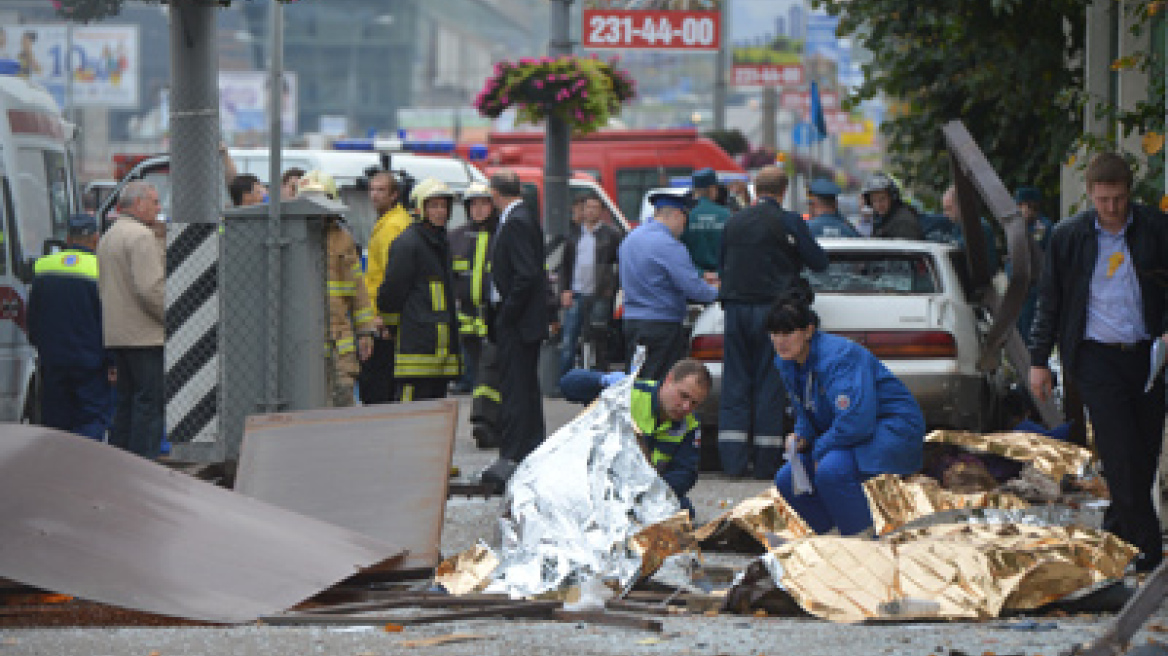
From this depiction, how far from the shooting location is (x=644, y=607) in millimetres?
7551

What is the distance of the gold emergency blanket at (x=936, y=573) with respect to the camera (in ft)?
24.1

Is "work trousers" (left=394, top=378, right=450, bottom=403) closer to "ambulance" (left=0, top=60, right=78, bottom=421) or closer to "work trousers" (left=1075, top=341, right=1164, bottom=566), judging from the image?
"ambulance" (left=0, top=60, right=78, bottom=421)

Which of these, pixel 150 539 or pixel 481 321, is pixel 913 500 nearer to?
pixel 150 539

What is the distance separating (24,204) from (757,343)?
6.65m

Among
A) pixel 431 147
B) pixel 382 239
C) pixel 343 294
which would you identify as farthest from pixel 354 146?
pixel 343 294

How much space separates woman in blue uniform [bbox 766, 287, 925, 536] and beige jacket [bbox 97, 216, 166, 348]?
4757 millimetres

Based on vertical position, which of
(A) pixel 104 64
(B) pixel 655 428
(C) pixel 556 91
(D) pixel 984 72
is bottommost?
(B) pixel 655 428

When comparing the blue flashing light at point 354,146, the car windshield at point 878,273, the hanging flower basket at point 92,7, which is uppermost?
the hanging flower basket at point 92,7

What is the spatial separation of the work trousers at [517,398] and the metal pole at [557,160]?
22.2ft

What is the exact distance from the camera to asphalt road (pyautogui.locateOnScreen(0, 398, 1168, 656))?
666cm

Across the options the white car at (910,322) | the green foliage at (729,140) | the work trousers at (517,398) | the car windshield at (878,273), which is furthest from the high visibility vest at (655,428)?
the green foliage at (729,140)

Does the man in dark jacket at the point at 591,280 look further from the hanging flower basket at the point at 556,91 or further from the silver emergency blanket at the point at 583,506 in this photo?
the silver emergency blanket at the point at 583,506

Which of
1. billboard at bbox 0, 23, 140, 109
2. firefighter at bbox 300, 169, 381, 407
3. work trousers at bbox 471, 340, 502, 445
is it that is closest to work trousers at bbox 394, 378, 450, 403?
firefighter at bbox 300, 169, 381, 407

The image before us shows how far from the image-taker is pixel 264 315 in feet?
38.0
